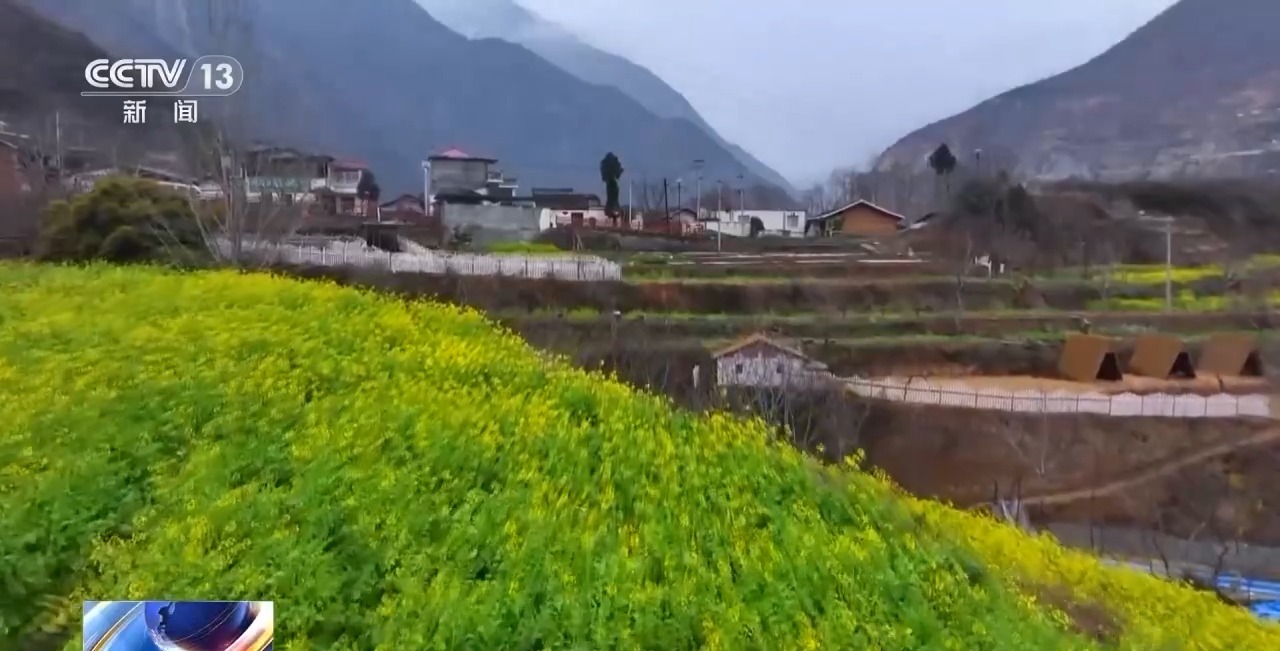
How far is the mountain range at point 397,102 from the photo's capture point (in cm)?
347

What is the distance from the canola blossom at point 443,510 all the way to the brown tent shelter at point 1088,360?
0.57m

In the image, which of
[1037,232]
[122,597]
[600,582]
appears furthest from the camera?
[1037,232]

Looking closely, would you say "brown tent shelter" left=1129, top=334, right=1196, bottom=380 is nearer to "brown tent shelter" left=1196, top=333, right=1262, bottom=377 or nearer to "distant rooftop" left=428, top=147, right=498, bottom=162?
"brown tent shelter" left=1196, top=333, right=1262, bottom=377

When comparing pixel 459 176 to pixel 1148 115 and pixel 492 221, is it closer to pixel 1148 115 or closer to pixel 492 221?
pixel 492 221

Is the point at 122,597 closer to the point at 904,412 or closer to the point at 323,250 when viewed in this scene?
the point at 323,250

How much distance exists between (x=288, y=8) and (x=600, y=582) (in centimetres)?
234

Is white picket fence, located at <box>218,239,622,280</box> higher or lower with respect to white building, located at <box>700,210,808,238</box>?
lower

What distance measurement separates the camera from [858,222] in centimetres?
345

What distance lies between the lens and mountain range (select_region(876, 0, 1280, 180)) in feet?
11.1

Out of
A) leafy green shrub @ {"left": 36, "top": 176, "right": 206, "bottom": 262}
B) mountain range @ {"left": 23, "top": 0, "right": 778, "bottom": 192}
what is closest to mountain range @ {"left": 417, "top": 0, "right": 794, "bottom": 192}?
mountain range @ {"left": 23, "top": 0, "right": 778, "bottom": 192}

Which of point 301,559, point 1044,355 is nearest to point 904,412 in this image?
point 1044,355

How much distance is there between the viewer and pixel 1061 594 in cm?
274
